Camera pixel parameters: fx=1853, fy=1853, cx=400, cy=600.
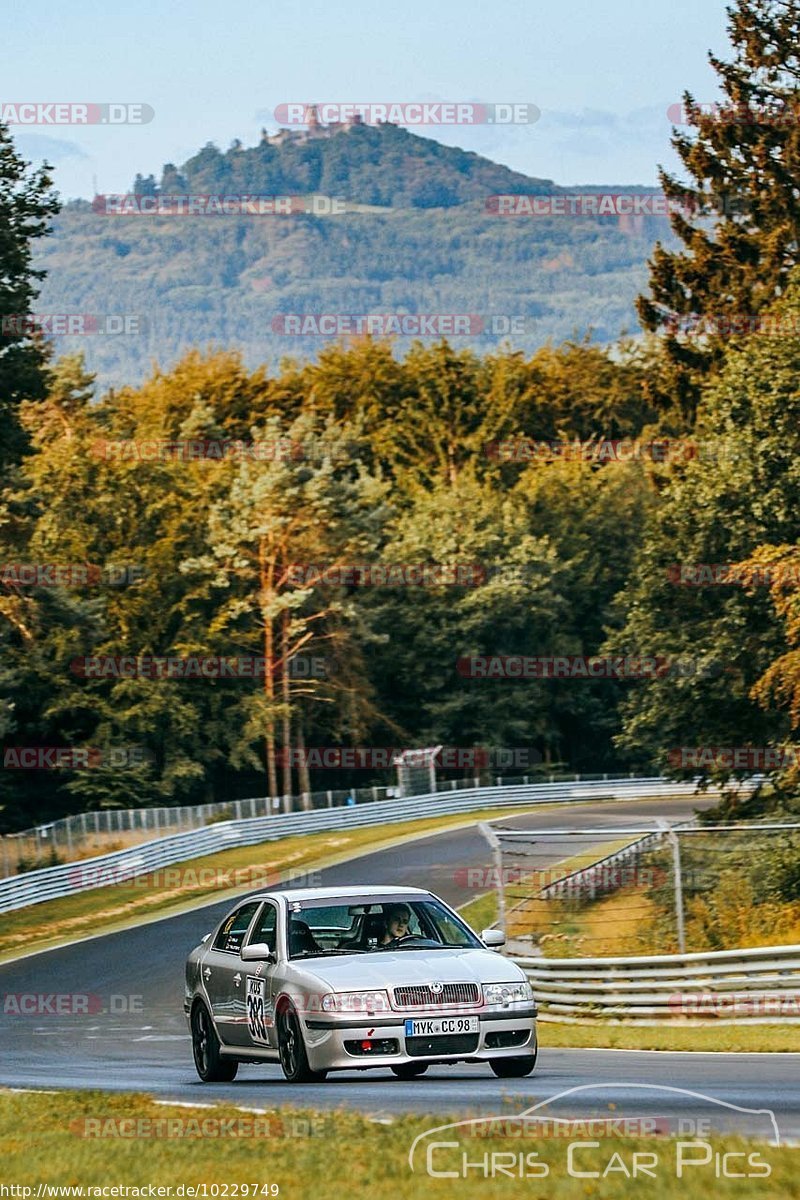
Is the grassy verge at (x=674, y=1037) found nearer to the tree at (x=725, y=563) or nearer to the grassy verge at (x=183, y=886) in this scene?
the tree at (x=725, y=563)

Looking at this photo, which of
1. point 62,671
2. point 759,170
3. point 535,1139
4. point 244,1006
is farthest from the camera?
point 62,671

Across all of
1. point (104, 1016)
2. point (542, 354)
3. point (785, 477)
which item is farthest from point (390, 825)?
point (542, 354)

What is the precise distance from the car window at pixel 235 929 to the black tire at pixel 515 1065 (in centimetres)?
257

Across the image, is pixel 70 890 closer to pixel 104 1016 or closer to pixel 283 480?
pixel 104 1016

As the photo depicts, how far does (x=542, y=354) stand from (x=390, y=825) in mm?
48091

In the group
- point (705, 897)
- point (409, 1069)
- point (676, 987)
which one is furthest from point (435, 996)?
point (705, 897)

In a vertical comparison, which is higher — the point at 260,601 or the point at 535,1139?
the point at 535,1139

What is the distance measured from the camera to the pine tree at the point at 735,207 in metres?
50.9

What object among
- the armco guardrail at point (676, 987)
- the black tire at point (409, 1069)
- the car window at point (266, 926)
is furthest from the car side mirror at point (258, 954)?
the armco guardrail at point (676, 987)

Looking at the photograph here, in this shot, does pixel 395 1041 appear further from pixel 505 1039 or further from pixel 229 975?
pixel 229 975

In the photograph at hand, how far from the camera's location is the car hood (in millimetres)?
12898

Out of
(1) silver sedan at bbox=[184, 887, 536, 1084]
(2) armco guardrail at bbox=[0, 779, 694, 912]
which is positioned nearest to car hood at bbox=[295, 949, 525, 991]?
(1) silver sedan at bbox=[184, 887, 536, 1084]

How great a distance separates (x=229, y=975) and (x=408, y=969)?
2112mm

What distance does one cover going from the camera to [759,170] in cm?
5159
